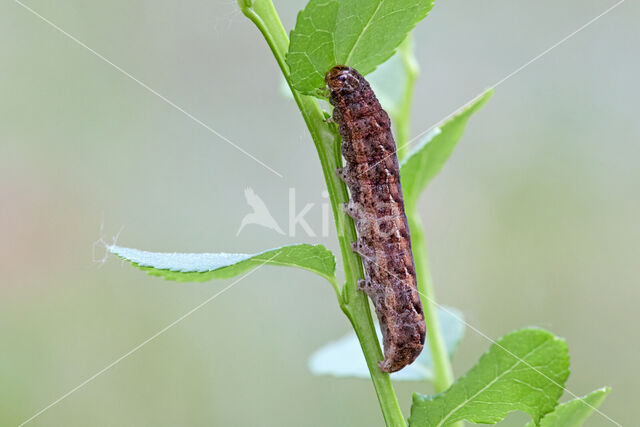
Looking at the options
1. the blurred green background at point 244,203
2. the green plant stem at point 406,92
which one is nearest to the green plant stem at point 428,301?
Answer: the green plant stem at point 406,92

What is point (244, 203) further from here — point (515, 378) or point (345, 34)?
point (515, 378)

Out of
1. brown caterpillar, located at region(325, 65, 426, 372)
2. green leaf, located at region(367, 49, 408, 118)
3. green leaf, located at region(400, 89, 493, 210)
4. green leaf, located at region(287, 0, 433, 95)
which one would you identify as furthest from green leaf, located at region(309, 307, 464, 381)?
green leaf, located at region(287, 0, 433, 95)

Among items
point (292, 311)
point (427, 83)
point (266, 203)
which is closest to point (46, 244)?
point (266, 203)

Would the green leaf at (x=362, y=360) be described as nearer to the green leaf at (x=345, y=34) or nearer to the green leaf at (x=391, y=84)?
the green leaf at (x=391, y=84)

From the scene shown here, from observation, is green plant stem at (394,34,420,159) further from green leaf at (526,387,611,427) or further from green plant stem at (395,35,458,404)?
green leaf at (526,387,611,427)

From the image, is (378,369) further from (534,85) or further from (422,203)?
(534,85)
